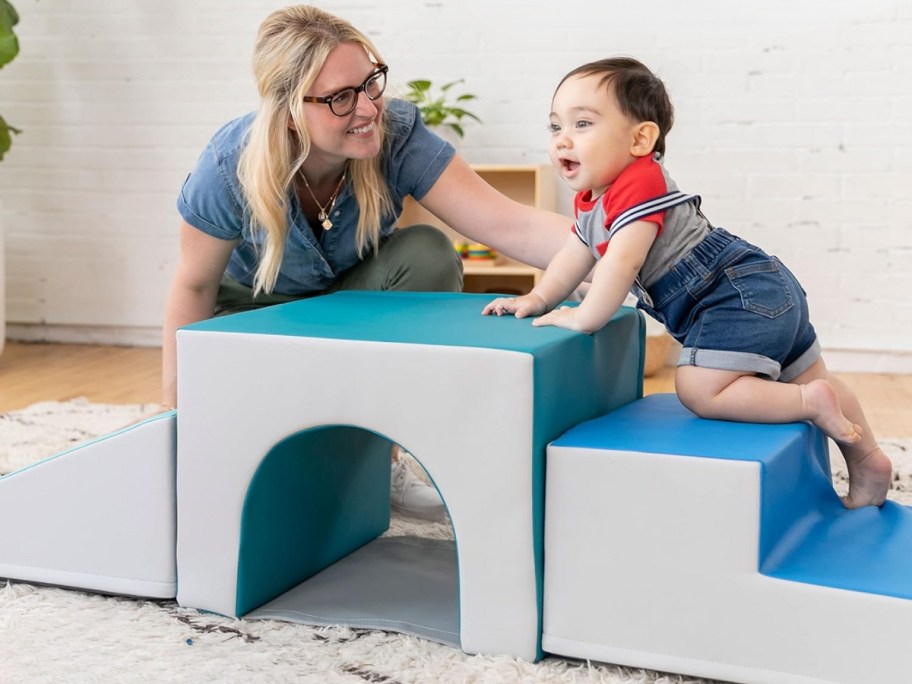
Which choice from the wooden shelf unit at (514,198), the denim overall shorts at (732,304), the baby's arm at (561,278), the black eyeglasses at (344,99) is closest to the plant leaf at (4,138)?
the wooden shelf unit at (514,198)

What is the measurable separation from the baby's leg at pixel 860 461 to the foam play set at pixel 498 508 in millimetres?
30

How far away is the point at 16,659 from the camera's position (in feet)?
4.23

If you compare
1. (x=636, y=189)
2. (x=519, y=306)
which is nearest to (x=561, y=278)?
(x=519, y=306)

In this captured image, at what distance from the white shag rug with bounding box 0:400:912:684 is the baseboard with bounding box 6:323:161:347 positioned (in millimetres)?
2405

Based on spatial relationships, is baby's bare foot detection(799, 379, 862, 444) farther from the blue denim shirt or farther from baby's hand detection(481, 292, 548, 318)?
the blue denim shirt

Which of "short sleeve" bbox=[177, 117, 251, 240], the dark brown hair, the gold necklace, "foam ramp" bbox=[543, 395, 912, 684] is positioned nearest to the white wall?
the gold necklace

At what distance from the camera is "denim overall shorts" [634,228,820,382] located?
141 cm

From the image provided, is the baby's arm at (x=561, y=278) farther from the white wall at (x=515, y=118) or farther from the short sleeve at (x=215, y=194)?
the white wall at (x=515, y=118)

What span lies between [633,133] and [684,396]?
0.35 m

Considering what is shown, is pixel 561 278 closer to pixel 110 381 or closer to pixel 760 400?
pixel 760 400

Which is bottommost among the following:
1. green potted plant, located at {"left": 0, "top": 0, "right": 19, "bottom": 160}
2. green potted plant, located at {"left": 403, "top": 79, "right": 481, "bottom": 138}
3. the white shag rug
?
the white shag rug

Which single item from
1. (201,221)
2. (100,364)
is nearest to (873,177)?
(201,221)

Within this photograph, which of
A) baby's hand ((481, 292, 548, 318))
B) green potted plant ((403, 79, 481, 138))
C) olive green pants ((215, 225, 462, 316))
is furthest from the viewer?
green potted plant ((403, 79, 481, 138))

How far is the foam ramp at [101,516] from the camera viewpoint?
4.72 ft
